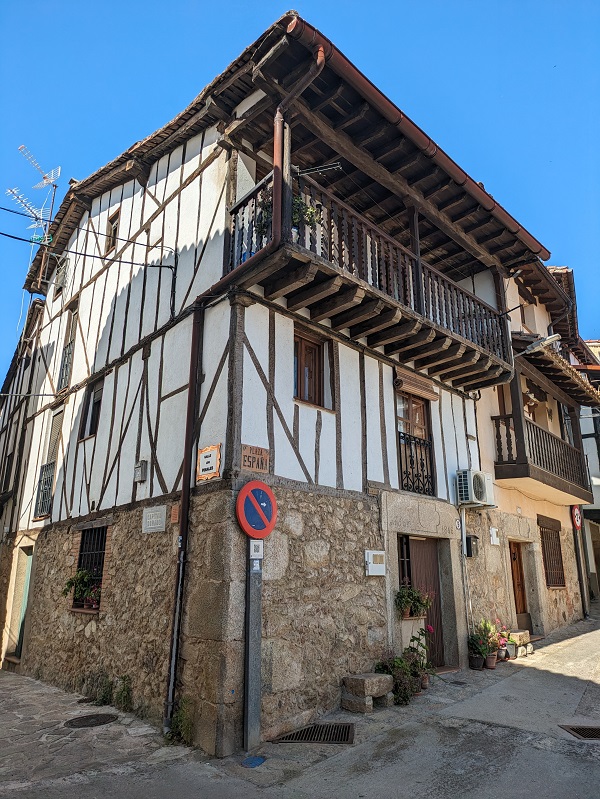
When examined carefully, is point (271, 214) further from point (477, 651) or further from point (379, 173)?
point (477, 651)

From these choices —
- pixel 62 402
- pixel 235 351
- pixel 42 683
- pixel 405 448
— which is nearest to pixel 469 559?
pixel 405 448

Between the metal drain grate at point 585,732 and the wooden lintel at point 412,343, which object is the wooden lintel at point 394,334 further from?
the metal drain grate at point 585,732

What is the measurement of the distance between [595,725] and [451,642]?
2748 mm

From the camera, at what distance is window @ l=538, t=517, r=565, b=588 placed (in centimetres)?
1214

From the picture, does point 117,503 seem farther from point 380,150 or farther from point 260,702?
point 380,150

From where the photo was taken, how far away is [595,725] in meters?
5.64

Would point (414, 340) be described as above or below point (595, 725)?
above

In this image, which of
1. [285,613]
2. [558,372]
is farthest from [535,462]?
[285,613]

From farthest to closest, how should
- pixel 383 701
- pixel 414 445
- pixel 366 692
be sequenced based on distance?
pixel 414 445
pixel 383 701
pixel 366 692

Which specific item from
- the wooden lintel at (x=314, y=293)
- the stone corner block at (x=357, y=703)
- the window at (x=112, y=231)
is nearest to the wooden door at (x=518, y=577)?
the stone corner block at (x=357, y=703)

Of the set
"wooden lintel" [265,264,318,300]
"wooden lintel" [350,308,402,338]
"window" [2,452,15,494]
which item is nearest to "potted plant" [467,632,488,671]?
"wooden lintel" [350,308,402,338]

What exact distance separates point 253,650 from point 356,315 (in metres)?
4.05

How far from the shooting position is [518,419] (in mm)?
10312

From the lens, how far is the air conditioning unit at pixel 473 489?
8.75 meters
